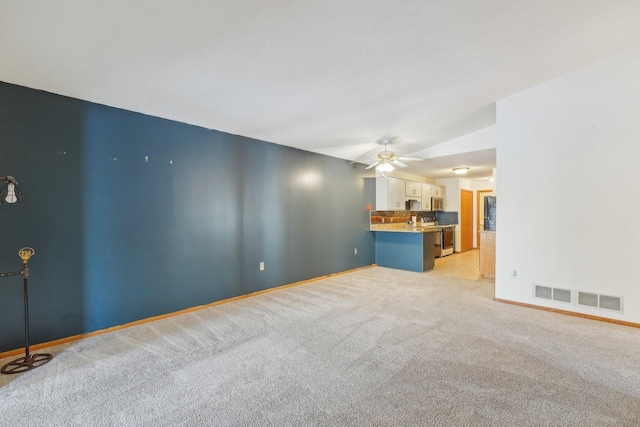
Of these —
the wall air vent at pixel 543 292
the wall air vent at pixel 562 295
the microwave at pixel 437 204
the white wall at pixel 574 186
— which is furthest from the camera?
the microwave at pixel 437 204

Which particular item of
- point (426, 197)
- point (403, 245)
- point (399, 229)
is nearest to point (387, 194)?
point (399, 229)

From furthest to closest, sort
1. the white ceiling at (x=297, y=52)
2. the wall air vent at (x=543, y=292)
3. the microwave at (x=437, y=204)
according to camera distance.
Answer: the microwave at (x=437, y=204) → the wall air vent at (x=543, y=292) → the white ceiling at (x=297, y=52)

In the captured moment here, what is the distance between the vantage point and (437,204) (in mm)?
8266

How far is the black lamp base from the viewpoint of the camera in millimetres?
2175

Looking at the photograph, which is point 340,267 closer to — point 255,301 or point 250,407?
point 255,301

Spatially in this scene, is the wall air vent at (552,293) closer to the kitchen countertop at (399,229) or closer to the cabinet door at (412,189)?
the kitchen countertop at (399,229)

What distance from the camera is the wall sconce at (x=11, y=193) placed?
2273 mm

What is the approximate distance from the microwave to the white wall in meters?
4.18

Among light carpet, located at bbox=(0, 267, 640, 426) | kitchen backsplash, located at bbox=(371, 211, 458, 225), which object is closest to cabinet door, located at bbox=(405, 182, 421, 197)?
kitchen backsplash, located at bbox=(371, 211, 458, 225)

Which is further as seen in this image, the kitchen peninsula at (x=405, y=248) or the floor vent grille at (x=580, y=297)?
the kitchen peninsula at (x=405, y=248)

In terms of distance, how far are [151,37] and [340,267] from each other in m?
4.59

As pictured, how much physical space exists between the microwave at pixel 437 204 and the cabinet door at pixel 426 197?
0.28 m

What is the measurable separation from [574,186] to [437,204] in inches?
194

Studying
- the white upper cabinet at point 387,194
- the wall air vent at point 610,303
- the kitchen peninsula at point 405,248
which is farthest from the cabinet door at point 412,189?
the wall air vent at point 610,303
